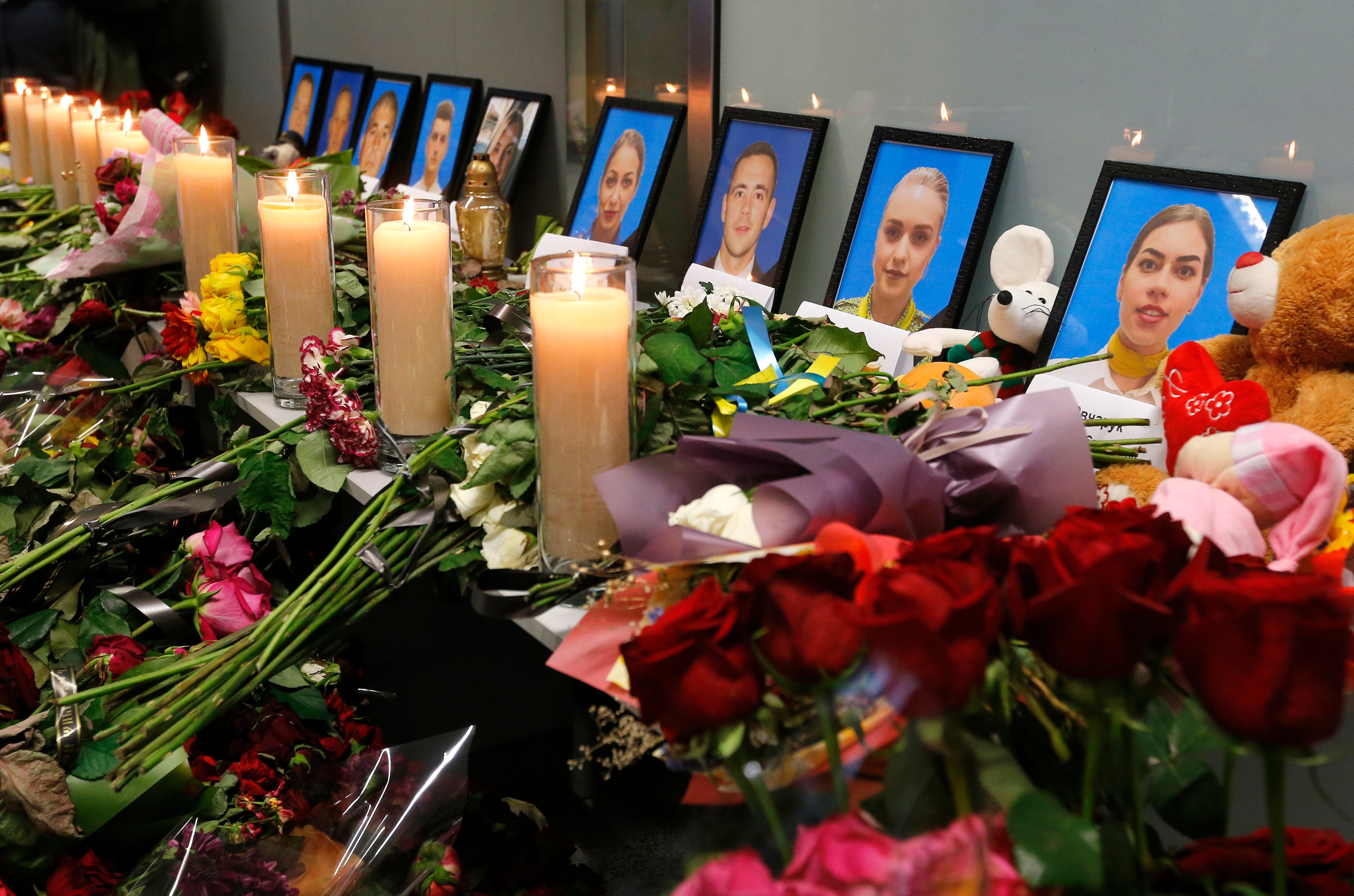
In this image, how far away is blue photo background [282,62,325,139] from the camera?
3322mm

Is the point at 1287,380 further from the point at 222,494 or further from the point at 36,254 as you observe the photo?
the point at 36,254

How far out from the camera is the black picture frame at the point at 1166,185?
1062 millimetres

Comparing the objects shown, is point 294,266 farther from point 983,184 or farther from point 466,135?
point 466,135

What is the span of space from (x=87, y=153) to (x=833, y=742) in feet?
7.47

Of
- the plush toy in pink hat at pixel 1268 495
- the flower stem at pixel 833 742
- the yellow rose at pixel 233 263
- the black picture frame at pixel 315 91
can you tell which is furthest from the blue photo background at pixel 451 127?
the flower stem at pixel 833 742

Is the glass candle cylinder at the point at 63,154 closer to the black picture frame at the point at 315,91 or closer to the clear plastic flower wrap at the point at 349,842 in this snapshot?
the black picture frame at the point at 315,91

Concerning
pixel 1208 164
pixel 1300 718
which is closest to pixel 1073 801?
pixel 1300 718

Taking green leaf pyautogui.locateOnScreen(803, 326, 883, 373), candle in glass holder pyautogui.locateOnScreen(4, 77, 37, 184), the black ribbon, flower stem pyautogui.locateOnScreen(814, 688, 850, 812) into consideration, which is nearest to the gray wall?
green leaf pyautogui.locateOnScreen(803, 326, 883, 373)

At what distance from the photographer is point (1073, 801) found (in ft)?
1.55

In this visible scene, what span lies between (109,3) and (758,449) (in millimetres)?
4289

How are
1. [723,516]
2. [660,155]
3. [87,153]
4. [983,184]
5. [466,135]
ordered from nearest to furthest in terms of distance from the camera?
[723,516], [983,184], [660,155], [87,153], [466,135]

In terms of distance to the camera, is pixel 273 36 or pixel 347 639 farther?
pixel 273 36

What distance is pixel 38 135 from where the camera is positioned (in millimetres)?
2469

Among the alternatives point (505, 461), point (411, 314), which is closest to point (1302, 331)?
point (505, 461)
